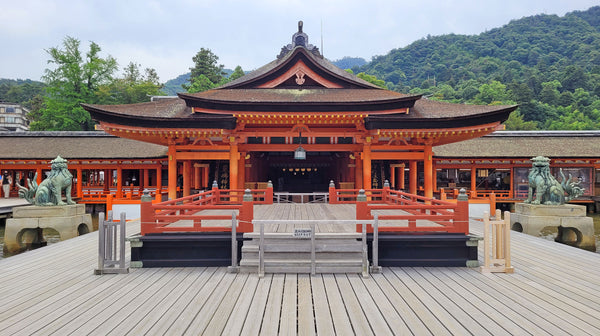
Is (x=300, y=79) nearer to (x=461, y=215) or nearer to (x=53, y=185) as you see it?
(x=461, y=215)

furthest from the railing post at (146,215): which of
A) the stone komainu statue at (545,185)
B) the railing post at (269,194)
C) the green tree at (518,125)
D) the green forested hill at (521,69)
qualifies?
the green tree at (518,125)

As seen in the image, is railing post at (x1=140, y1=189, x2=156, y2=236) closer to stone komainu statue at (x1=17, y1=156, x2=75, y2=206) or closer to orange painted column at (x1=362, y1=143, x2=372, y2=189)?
orange painted column at (x1=362, y1=143, x2=372, y2=189)

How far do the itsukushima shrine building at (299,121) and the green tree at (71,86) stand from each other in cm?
2901

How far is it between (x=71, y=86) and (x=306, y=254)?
43459mm

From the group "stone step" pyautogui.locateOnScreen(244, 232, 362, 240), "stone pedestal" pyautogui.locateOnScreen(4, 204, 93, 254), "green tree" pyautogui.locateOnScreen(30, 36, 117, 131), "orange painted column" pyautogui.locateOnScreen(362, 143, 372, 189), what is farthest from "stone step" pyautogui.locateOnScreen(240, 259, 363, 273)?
"green tree" pyautogui.locateOnScreen(30, 36, 117, 131)

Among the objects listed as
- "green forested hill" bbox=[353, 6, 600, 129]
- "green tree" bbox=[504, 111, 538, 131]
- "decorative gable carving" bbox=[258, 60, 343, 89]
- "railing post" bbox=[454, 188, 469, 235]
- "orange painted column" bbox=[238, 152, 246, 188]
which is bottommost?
"railing post" bbox=[454, 188, 469, 235]

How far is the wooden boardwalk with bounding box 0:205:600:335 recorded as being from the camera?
4680 millimetres

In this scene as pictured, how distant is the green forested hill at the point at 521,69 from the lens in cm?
6025

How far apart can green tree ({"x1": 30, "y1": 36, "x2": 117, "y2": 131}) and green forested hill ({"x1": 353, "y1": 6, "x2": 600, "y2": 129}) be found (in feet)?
176

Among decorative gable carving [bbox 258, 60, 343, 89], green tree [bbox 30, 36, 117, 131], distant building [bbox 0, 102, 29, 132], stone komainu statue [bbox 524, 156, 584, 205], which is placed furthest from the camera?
distant building [bbox 0, 102, 29, 132]

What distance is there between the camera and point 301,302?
18.1ft

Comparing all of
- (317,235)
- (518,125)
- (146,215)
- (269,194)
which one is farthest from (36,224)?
(518,125)

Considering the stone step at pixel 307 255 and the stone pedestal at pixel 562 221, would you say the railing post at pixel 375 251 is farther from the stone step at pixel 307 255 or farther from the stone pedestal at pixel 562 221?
the stone pedestal at pixel 562 221

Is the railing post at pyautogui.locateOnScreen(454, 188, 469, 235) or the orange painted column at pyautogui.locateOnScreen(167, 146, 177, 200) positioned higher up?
the orange painted column at pyautogui.locateOnScreen(167, 146, 177, 200)
